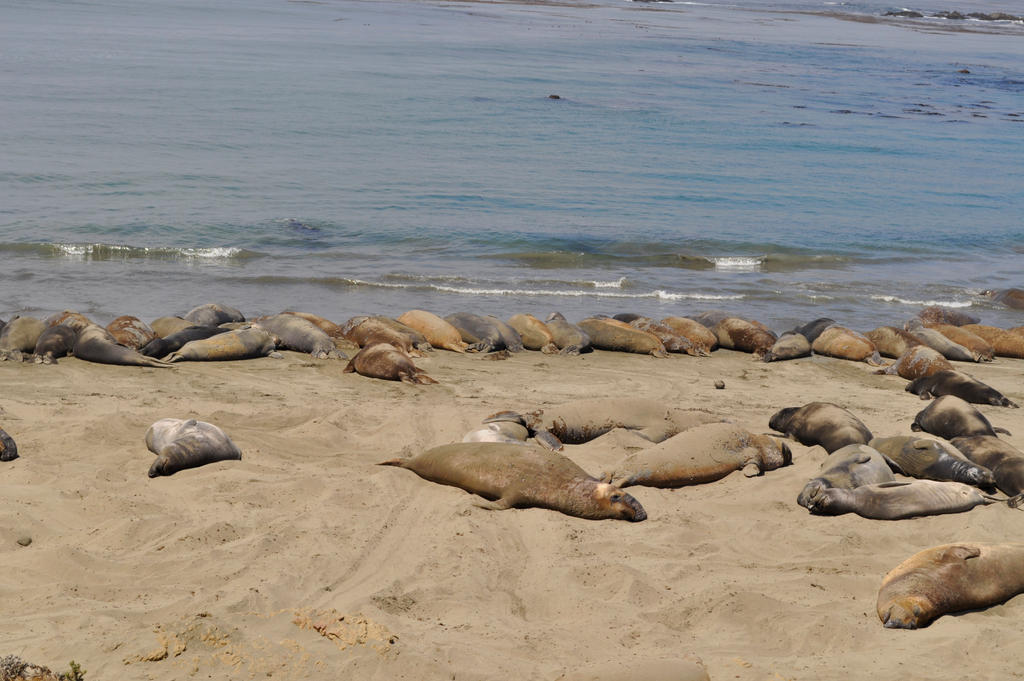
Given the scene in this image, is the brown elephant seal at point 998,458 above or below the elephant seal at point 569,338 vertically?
A: above

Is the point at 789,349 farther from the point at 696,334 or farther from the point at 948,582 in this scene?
the point at 948,582

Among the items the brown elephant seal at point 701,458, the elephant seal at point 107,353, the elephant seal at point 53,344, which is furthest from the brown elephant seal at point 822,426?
the elephant seal at point 53,344

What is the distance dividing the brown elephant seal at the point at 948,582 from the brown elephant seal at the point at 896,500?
102 cm

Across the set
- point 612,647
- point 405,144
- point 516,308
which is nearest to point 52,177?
point 405,144

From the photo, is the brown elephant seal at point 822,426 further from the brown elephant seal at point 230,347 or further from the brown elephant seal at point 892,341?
the brown elephant seal at point 230,347

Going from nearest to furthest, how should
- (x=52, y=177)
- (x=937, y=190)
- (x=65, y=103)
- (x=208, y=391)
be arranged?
(x=208, y=391)
(x=52, y=177)
(x=937, y=190)
(x=65, y=103)

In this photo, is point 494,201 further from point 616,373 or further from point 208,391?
point 208,391

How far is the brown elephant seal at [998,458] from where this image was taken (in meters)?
Answer: 7.27

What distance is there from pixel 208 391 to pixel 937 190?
2140 centimetres

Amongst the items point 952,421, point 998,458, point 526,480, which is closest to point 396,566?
point 526,480

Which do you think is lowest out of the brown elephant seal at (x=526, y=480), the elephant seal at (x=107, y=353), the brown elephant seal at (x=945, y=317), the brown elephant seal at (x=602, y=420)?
the brown elephant seal at (x=945, y=317)

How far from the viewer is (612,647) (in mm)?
4973

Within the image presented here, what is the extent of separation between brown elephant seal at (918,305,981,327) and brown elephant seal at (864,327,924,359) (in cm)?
178

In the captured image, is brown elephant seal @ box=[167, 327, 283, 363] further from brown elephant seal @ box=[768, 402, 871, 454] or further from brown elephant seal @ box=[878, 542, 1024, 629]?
brown elephant seal @ box=[878, 542, 1024, 629]
